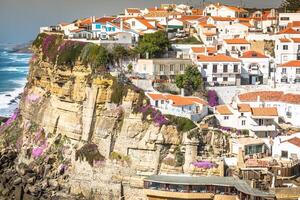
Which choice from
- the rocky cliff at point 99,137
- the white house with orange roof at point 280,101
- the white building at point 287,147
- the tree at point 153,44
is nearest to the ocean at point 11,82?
the rocky cliff at point 99,137

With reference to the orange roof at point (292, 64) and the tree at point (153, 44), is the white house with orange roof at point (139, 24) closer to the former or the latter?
the tree at point (153, 44)

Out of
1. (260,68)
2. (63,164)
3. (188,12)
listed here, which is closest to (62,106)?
(63,164)

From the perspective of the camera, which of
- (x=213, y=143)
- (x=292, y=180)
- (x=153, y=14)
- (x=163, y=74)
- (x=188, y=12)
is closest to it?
(x=292, y=180)

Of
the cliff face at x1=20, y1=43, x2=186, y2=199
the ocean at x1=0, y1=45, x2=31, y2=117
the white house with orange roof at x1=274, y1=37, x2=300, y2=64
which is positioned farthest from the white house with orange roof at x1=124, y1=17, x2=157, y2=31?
the ocean at x1=0, y1=45, x2=31, y2=117

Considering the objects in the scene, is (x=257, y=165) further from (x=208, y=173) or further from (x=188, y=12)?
(x=188, y=12)

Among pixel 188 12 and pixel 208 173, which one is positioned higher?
pixel 188 12

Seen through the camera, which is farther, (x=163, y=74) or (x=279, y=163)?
(x=163, y=74)

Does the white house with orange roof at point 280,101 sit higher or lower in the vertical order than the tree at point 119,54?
lower
